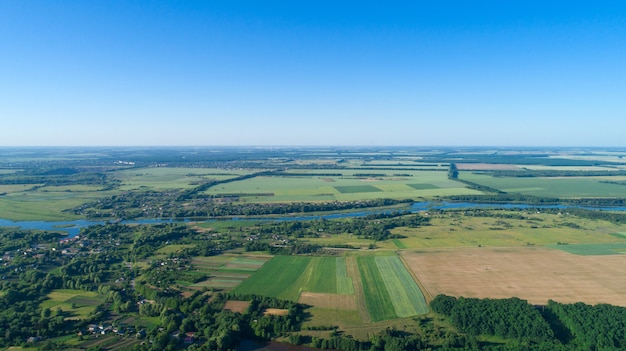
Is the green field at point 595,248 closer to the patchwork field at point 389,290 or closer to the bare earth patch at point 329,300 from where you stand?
the patchwork field at point 389,290

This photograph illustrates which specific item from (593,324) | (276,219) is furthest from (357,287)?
(276,219)

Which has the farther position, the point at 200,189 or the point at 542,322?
the point at 200,189

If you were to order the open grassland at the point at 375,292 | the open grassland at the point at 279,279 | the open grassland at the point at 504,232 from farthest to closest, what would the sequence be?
the open grassland at the point at 504,232 < the open grassland at the point at 279,279 < the open grassland at the point at 375,292

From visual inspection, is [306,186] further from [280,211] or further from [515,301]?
[515,301]

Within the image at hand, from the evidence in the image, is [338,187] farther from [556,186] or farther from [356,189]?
[556,186]

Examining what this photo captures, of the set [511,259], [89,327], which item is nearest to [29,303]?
[89,327]

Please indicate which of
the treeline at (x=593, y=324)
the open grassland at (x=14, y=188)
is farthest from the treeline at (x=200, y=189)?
the treeline at (x=593, y=324)
